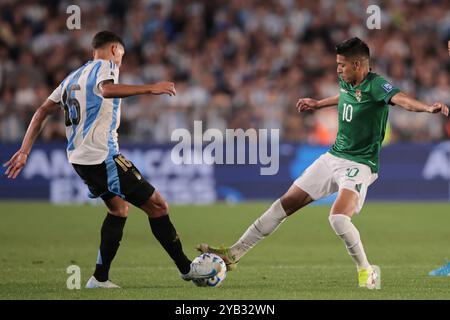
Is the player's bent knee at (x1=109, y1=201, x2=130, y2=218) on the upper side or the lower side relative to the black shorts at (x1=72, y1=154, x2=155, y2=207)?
lower

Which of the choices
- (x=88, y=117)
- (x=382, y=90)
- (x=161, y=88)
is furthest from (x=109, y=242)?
(x=382, y=90)

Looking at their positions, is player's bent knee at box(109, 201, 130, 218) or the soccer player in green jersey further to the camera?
player's bent knee at box(109, 201, 130, 218)

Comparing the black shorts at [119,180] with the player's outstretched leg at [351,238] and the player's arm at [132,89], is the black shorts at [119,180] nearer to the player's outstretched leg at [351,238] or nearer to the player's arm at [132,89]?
the player's arm at [132,89]

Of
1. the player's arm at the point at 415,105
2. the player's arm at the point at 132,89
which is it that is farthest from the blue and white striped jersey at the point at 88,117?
the player's arm at the point at 415,105

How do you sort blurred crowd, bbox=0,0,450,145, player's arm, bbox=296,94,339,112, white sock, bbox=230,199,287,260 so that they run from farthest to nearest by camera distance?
blurred crowd, bbox=0,0,450,145
player's arm, bbox=296,94,339,112
white sock, bbox=230,199,287,260

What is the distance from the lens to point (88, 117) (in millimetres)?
8812

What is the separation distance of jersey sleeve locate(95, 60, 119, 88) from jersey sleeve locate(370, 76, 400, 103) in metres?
2.37

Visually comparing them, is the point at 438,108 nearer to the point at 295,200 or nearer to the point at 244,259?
the point at 295,200

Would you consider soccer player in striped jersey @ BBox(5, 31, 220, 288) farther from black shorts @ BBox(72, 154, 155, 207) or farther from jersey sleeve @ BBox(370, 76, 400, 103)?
jersey sleeve @ BBox(370, 76, 400, 103)

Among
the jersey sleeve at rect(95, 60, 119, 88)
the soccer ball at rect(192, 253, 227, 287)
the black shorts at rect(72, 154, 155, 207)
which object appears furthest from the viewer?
the soccer ball at rect(192, 253, 227, 287)

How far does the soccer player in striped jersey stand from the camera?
28.7 feet

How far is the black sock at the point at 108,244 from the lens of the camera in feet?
29.4

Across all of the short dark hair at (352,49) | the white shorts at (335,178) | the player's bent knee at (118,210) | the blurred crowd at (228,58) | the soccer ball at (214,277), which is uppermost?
the blurred crowd at (228,58)

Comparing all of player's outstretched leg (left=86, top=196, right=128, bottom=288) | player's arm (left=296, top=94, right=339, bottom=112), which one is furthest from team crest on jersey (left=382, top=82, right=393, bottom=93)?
player's outstretched leg (left=86, top=196, right=128, bottom=288)
